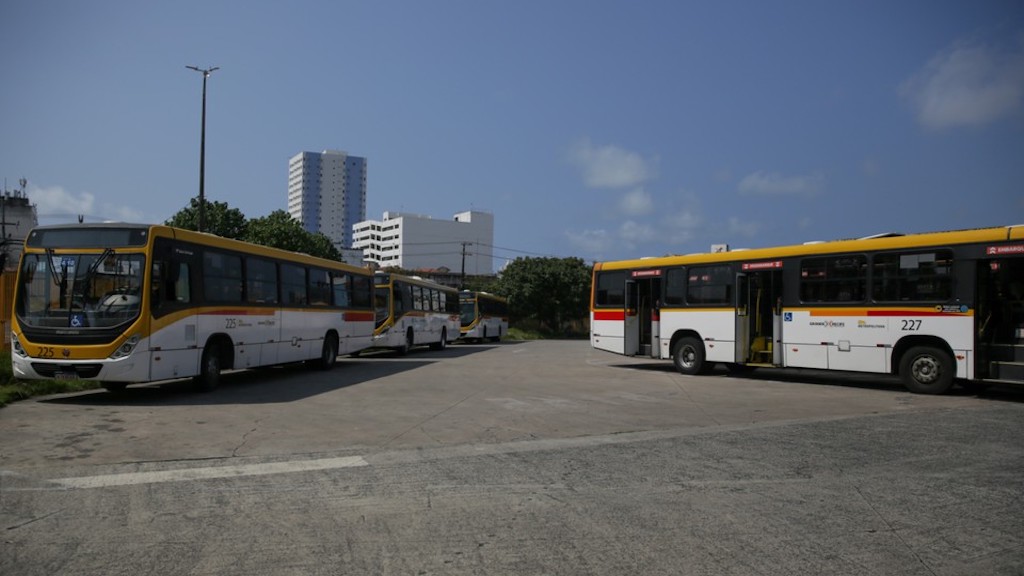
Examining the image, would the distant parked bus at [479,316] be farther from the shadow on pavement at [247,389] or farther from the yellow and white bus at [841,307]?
the shadow on pavement at [247,389]

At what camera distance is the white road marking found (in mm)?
6402

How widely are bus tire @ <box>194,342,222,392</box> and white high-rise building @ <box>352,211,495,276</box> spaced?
13234 centimetres

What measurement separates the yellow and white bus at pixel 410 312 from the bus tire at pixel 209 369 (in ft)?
36.2

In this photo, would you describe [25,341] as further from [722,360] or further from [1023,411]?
[1023,411]

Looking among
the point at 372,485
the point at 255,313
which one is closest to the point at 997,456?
the point at 372,485

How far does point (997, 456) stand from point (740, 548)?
475 centimetres

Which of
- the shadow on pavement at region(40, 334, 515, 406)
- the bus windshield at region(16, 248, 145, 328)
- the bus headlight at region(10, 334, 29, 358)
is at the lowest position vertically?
the shadow on pavement at region(40, 334, 515, 406)

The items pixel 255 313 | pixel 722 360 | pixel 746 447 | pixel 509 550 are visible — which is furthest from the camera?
pixel 722 360

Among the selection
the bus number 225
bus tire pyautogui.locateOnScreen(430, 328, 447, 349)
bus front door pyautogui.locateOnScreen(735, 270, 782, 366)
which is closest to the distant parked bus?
bus tire pyautogui.locateOnScreen(430, 328, 447, 349)

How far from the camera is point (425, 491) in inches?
240

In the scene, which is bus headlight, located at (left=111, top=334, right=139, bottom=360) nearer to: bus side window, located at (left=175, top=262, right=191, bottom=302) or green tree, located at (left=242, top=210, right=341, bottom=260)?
bus side window, located at (left=175, top=262, right=191, bottom=302)

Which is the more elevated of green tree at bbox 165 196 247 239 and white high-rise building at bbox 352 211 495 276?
white high-rise building at bbox 352 211 495 276

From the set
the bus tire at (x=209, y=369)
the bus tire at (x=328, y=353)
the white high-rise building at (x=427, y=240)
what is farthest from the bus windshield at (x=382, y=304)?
the white high-rise building at (x=427, y=240)

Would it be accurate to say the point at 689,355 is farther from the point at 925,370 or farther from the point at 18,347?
the point at 18,347
